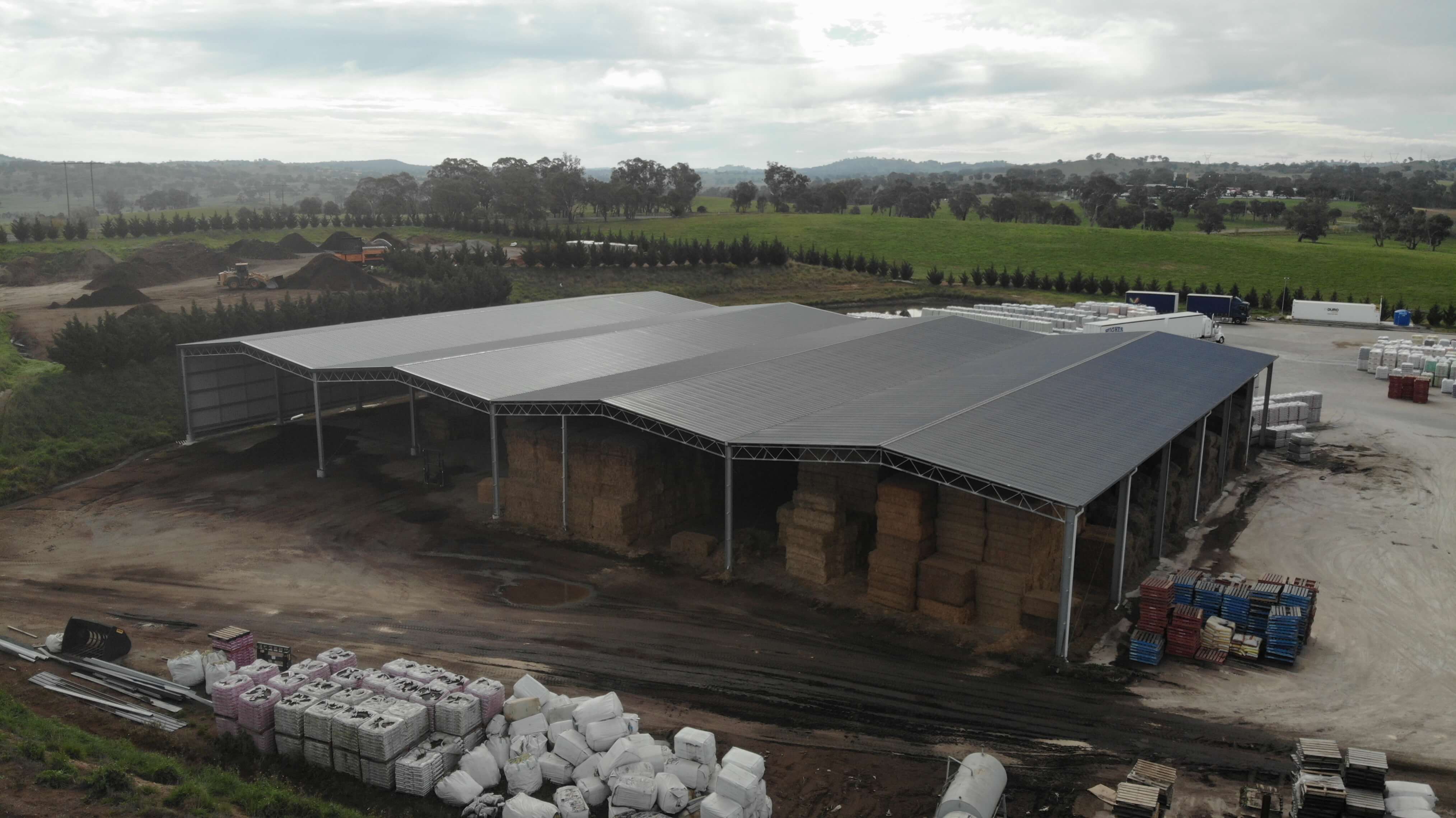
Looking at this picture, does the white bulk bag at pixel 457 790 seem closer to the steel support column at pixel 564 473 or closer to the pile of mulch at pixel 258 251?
the steel support column at pixel 564 473

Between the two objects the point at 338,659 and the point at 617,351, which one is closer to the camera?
the point at 338,659

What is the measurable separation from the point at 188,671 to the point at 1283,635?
805 inches

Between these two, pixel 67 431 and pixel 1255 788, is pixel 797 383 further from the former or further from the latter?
pixel 67 431

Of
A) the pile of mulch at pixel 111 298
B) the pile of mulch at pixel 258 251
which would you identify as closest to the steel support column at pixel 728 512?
the pile of mulch at pixel 111 298

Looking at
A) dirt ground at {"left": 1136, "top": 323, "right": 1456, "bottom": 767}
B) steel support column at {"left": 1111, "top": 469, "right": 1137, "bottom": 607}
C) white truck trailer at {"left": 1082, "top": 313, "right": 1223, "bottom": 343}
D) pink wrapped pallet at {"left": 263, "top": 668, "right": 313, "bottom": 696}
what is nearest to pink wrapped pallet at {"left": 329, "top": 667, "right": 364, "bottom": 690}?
pink wrapped pallet at {"left": 263, "top": 668, "right": 313, "bottom": 696}

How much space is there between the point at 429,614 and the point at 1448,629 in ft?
71.1

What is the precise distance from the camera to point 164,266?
65750mm

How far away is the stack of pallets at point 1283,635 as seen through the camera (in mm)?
18938

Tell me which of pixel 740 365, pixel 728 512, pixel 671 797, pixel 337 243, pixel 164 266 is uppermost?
pixel 337 243

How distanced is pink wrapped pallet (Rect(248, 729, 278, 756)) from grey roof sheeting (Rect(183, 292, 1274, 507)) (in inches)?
418

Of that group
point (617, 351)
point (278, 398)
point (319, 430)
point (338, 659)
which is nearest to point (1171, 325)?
point (617, 351)

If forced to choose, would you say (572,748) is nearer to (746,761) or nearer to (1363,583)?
(746,761)

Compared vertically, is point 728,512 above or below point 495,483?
above

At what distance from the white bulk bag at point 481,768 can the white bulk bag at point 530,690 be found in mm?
1510
